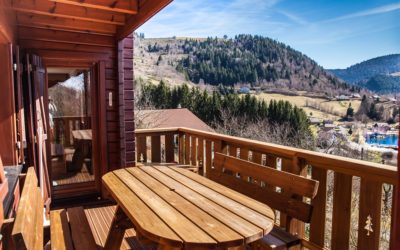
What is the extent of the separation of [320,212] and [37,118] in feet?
10.1

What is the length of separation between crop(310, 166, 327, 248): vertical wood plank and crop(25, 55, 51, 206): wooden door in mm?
2892

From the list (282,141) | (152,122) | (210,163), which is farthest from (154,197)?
(282,141)

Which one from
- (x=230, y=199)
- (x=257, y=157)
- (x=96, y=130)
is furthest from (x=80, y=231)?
(x=96, y=130)

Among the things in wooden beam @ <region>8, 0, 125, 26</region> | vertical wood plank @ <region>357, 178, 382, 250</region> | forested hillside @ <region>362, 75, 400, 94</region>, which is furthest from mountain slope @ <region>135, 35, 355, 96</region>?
vertical wood plank @ <region>357, 178, 382, 250</region>

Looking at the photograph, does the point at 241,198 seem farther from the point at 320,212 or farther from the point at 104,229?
the point at 104,229

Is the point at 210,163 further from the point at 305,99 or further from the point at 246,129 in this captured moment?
the point at 305,99

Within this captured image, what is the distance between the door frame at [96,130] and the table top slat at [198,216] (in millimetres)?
2183

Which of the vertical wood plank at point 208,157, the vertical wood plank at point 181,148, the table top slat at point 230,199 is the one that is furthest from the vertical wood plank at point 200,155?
the table top slat at point 230,199

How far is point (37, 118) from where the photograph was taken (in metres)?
3.56

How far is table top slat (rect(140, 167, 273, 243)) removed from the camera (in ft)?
4.73

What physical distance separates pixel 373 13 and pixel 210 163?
34.4m

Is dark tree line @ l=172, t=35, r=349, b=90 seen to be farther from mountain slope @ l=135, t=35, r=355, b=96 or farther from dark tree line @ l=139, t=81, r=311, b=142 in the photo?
dark tree line @ l=139, t=81, r=311, b=142

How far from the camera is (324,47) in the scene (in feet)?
112

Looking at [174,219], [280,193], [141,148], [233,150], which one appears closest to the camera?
[174,219]
